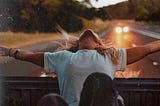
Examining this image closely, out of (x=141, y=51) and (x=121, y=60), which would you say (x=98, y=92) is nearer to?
(x=121, y=60)

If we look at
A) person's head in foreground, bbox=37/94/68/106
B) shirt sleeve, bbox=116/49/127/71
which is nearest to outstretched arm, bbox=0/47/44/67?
shirt sleeve, bbox=116/49/127/71

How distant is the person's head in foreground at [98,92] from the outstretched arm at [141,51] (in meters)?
1.19

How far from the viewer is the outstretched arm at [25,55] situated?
4.28 metres

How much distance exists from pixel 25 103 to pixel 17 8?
0.95 meters

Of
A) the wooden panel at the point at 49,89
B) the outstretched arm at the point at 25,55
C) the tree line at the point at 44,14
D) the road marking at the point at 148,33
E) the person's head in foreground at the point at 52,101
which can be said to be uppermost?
the tree line at the point at 44,14

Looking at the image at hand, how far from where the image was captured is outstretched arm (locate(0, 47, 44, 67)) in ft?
14.0

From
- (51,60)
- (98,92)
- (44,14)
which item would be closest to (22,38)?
(44,14)

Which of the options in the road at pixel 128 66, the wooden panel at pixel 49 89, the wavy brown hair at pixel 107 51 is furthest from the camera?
the wooden panel at pixel 49 89

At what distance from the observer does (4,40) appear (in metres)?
4.50

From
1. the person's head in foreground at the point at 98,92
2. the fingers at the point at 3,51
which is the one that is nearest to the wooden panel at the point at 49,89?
the fingers at the point at 3,51

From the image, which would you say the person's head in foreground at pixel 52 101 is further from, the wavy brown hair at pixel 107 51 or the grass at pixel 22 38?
the grass at pixel 22 38

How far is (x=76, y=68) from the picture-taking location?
3857 mm

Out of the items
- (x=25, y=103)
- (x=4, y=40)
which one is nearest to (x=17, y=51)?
(x=4, y=40)

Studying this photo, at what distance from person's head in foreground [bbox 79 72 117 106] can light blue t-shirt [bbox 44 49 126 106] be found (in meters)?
0.76
